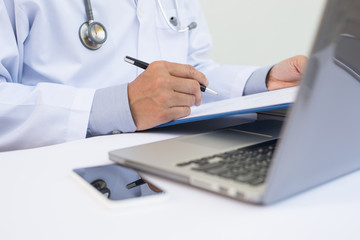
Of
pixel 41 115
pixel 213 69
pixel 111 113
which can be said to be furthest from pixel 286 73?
pixel 41 115

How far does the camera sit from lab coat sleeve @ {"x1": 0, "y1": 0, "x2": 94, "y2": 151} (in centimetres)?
60

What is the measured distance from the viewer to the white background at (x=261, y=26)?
1.54 metres

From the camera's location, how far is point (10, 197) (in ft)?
1.02

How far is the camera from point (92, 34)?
76cm

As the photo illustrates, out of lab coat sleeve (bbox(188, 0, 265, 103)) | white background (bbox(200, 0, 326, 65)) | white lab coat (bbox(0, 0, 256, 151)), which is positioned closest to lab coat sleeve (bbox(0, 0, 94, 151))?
white lab coat (bbox(0, 0, 256, 151))

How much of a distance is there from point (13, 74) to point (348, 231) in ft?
2.30

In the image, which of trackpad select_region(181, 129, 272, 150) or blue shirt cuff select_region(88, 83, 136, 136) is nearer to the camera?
trackpad select_region(181, 129, 272, 150)

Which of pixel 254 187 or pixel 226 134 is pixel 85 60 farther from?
pixel 254 187

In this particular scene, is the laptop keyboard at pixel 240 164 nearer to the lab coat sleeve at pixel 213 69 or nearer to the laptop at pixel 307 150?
the laptop at pixel 307 150

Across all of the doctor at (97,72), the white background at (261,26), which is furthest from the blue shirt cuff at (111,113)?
the white background at (261,26)

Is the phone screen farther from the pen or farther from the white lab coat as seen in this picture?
the white lab coat

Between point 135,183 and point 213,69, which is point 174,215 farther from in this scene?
point 213,69

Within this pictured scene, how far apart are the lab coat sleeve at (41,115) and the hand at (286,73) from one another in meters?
0.46

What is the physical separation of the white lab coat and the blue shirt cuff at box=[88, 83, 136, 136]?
0.6 inches
